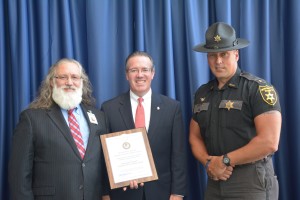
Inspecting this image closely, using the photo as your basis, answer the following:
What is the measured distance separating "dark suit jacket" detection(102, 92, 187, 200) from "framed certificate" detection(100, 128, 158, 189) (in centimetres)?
17

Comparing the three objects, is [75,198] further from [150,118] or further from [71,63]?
[71,63]

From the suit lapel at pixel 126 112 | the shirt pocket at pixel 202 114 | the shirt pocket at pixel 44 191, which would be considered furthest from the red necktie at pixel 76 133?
the shirt pocket at pixel 202 114

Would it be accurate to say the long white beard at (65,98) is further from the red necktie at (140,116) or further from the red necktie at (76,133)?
the red necktie at (140,116)

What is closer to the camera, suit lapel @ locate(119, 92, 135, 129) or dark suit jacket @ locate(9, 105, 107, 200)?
dark suit jacket @ locate(9, 105, 107, 200)

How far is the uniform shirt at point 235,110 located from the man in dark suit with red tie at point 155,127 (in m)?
0.25

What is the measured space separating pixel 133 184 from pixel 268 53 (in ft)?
5.24

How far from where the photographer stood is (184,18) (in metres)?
2.86

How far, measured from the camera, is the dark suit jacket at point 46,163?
1999mm

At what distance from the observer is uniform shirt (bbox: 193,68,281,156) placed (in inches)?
81.6

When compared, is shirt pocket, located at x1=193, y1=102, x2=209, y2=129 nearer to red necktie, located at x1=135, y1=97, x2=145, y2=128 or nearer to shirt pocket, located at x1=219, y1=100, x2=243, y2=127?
shirt pocket, located at x1=219, y1=100, x2=243, y2=127

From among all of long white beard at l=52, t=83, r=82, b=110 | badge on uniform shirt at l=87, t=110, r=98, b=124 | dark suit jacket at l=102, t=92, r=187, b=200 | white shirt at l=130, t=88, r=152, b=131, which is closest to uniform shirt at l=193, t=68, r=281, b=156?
dark suit jacket at l=102, t=92, r=187, b=200

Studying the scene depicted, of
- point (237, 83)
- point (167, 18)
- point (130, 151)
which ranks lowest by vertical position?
point (130, 151)

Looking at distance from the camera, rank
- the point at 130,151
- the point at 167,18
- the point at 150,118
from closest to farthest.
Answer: the point at 130,151
the point at 150,118
the point at 167,18

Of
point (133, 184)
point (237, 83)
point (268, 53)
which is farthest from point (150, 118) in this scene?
point (268, 53)
